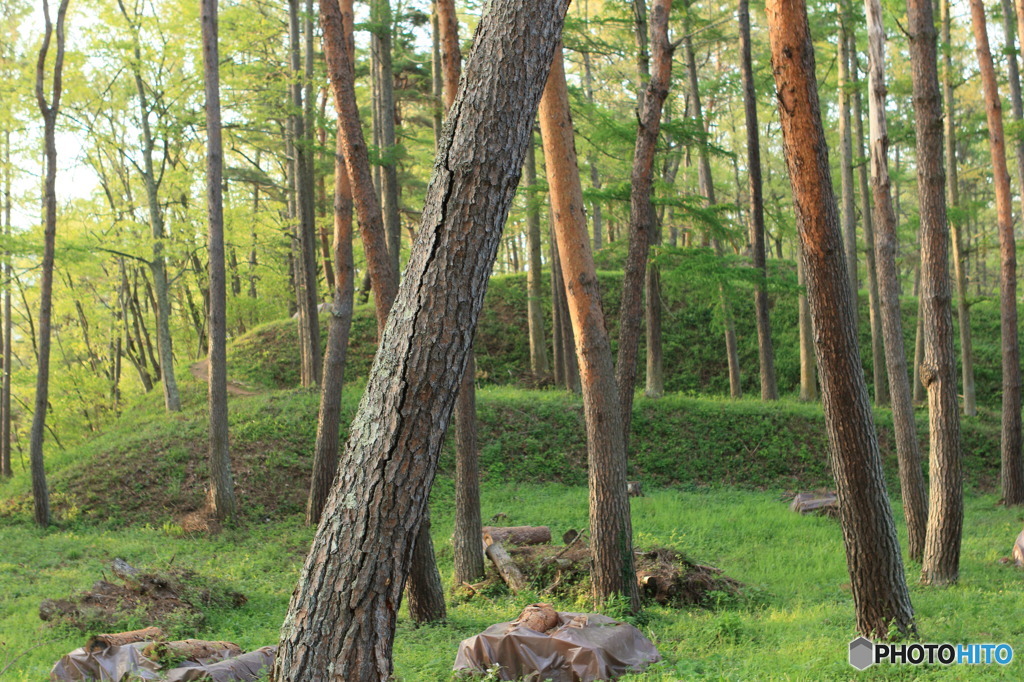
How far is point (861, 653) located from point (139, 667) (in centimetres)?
490

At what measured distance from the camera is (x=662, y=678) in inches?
179

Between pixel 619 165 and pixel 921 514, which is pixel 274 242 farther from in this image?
pixel 921 514

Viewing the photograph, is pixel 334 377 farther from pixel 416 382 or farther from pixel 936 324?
pixel 416 382

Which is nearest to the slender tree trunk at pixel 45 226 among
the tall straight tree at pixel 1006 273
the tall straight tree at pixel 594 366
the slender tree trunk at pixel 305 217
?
the slender tree trunk at pixel 305 217

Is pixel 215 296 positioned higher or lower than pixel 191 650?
higher

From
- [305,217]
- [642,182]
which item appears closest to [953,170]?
[642,182]

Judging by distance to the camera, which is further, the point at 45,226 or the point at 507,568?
the point at 45,226

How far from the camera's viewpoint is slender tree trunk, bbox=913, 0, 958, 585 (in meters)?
7.27

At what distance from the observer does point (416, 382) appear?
9.75ft

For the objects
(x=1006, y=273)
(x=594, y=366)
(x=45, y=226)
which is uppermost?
(x=45, y=226)

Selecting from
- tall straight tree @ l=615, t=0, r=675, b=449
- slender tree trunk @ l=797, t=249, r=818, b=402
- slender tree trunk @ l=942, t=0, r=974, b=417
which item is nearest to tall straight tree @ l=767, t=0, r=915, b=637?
tall straight tree @ l=615, t=0, r=675, b=449

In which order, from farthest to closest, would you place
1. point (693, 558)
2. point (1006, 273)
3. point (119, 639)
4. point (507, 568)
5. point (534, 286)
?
point (534, 286) < point (1006, 273) < point (693, 558) < point (507, 568) < point (119, 639)

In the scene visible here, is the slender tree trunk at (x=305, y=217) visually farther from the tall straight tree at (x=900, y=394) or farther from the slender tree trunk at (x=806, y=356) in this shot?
the slender tree trunk at (x=806, y=356)

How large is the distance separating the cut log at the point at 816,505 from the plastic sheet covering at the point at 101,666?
1007cm
